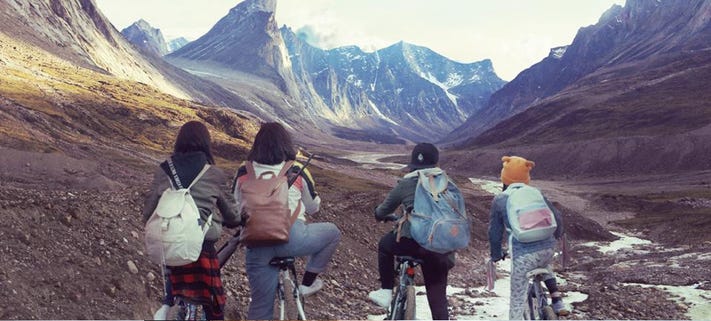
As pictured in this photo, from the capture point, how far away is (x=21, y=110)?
67.2 meters

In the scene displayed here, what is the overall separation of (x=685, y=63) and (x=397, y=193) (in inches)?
7788

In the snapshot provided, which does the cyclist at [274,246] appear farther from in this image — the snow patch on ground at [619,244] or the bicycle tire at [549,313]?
the snow patch on ground at [619,244]

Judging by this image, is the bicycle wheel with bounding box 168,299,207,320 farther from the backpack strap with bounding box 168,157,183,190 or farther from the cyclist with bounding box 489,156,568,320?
the cyclist with bounding box 489,156,568,320

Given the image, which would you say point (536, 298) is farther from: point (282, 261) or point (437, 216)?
point (282, 261)

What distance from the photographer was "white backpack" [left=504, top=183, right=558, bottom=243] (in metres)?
7.79

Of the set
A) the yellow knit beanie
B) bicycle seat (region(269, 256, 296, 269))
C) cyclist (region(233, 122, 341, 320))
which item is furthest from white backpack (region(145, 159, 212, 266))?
the yellow knit beanie

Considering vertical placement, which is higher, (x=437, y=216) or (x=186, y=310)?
(x=437, y=216)

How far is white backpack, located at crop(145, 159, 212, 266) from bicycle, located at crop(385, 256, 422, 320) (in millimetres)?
2735

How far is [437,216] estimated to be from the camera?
721 centimetres

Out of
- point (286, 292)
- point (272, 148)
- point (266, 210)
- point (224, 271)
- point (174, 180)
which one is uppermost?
point (272, 148)

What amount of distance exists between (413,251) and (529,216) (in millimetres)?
1677

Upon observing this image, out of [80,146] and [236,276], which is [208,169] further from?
[80,146]

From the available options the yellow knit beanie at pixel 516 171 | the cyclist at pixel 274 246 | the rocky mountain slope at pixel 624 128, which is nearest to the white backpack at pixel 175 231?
the cyclist at pixel 274 246

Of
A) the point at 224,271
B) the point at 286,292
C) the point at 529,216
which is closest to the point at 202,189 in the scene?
the point at 286,292
